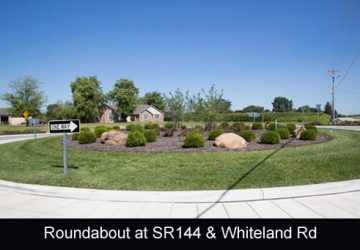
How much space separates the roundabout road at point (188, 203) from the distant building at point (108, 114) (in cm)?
6511

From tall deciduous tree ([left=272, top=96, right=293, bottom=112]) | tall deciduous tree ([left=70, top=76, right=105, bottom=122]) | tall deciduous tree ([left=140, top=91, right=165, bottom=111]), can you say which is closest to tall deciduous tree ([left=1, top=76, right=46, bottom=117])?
tall deciduous tree ([left=70, top=76, right=105, bottom=122])

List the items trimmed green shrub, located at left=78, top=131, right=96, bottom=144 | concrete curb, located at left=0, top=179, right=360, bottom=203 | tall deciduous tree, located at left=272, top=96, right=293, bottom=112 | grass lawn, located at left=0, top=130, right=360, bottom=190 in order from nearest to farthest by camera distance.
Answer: concrete curb, located at left=0, top=179, right=360, bottom=203
grass lawn, located at left=0, top=130, right=360, bottom=190
trimmed green shrub, located at left=78, top=131, right=96, bottom=144
tall deciduous tree, located at left=272, top=96, right=293, bottom=112

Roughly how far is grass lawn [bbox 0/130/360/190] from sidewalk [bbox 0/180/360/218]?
0.53 metres

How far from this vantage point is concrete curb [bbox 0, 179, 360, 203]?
227 inches

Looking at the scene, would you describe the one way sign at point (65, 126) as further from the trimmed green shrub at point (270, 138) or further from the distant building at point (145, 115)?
the distant building at point (145, 115)

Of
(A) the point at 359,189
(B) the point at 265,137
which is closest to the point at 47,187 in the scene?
(A) the point at 359,189

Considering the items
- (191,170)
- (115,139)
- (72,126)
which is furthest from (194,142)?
(72,126)

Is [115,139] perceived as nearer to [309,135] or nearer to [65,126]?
[65,126]

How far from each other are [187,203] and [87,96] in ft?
197

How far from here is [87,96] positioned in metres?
61.5

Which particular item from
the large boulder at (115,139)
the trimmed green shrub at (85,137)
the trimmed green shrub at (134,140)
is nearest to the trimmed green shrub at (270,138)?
the trimmed green shrub at (134,140)
